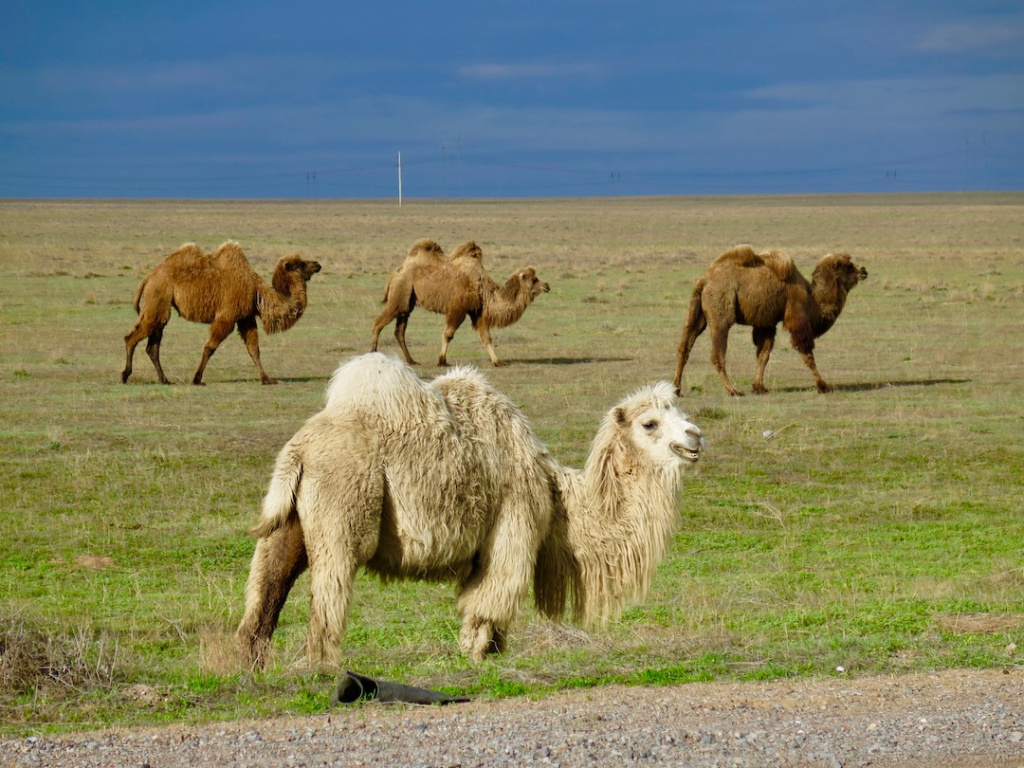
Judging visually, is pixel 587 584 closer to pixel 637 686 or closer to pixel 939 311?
pixel 637 686

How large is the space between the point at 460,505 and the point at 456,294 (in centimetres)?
1604

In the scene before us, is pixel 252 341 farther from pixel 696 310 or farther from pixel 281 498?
pixel 281 498

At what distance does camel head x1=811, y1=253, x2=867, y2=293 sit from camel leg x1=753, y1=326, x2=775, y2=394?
119 centimetres

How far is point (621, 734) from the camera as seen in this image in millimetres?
5266

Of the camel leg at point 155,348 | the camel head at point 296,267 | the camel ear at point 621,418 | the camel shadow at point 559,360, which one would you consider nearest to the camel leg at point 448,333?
the camel shadow at point 559,360

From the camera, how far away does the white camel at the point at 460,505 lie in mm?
6473

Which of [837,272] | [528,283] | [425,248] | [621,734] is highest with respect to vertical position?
[425,248]

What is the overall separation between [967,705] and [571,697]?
168cm

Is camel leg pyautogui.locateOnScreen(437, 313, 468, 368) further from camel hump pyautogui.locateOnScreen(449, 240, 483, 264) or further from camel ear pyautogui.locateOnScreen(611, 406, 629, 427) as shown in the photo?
camel ear pyautogui.locateOnScreen(611, 406, 629, 427)

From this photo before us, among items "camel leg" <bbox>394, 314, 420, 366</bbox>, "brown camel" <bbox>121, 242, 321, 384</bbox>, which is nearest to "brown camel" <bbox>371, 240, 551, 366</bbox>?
"camel leg" <bbox>394, 314, 420, 366</bbox>

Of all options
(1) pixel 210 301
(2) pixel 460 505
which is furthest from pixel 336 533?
(1) pixel 210 301

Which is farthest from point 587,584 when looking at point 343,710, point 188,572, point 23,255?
point 23,255

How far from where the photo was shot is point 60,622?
8.12 meters

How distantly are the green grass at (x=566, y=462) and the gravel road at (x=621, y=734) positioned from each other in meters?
0.29
